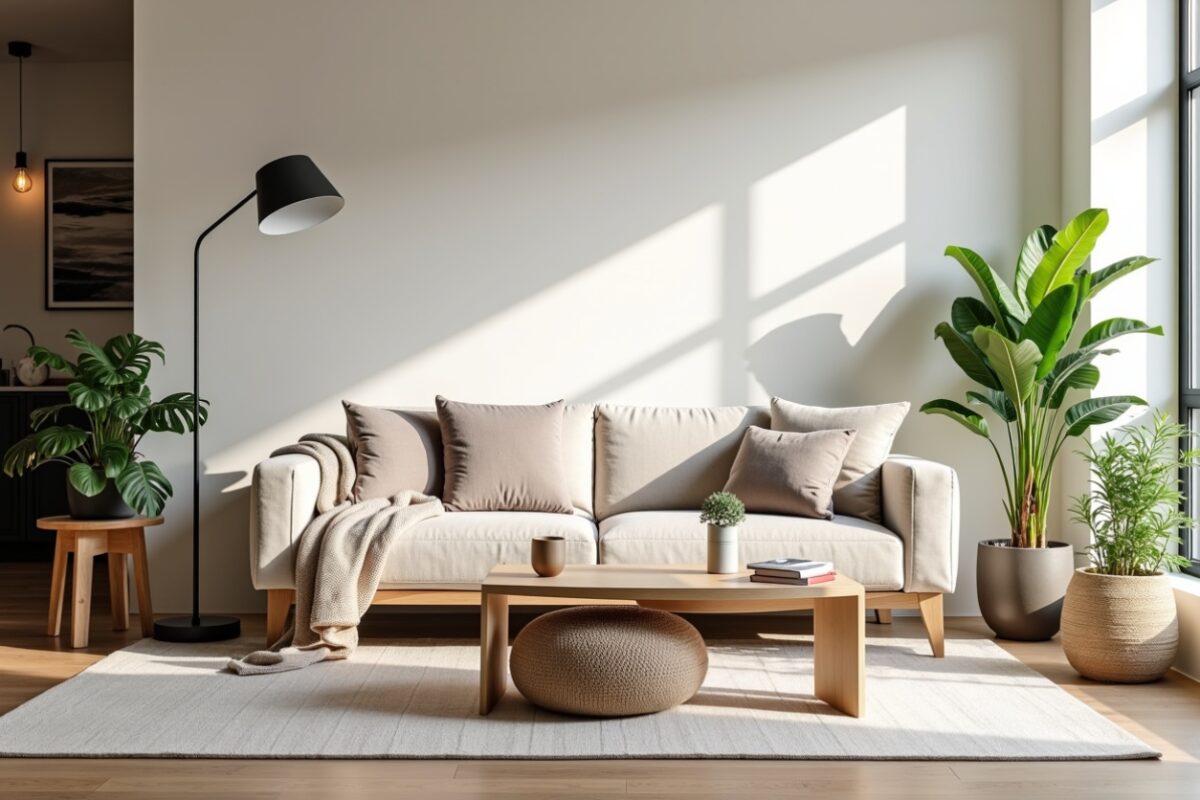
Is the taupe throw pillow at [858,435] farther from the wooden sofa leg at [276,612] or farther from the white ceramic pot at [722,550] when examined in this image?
the wooden sofa leg at [276,612]

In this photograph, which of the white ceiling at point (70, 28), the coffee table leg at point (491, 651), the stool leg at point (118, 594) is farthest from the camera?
the white ceiling at point (70, 28)

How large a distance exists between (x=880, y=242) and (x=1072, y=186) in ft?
2.59

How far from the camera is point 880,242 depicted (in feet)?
15.5

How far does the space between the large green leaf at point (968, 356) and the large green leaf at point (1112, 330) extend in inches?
13.6

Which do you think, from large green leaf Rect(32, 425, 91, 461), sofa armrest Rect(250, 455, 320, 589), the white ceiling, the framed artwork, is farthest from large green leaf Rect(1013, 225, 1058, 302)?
the framed artwork

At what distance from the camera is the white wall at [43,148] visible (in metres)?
6.32

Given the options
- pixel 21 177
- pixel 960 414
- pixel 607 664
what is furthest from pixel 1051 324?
pixel 21 177

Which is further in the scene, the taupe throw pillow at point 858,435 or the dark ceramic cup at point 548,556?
the taupe throw pillow at point 858,435

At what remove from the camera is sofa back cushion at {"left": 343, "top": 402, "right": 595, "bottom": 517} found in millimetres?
4215

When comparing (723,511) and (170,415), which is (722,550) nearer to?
(723,511)

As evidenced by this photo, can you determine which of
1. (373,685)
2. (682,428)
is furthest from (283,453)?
(682,428)

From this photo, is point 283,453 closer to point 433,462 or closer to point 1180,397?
point 433,462

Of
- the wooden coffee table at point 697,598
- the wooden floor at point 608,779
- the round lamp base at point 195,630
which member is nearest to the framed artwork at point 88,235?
the round lamp base at point 195,630

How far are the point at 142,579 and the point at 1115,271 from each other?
3.76 meters
